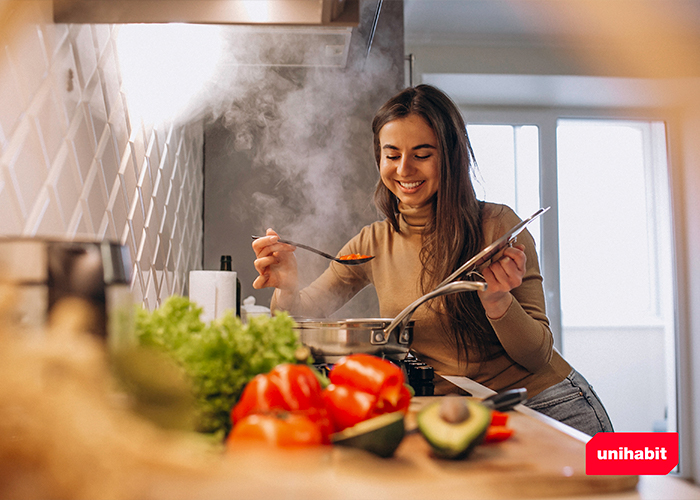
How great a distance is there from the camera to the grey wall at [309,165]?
213cm

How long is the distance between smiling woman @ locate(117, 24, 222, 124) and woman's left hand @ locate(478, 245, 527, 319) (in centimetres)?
80

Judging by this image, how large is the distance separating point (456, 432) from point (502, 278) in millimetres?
641

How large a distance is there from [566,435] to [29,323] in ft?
1.93

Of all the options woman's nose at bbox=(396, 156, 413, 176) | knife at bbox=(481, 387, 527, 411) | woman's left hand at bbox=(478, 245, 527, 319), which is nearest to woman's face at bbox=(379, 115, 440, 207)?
woman's nose at bbox=(396, 156, 413, 176)

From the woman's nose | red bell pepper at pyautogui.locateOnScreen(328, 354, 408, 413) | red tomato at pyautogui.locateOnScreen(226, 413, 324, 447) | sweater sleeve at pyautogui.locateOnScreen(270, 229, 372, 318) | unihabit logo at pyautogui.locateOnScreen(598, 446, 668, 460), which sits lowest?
unihabit logo at pyautogui.locateOnScreen(598, 446, 668, 460)

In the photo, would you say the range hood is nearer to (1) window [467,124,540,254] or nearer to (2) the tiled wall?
(2) the tiled wall

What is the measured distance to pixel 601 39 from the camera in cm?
300

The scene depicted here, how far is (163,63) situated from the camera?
4.44ft

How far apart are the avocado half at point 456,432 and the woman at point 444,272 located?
1.66 feet

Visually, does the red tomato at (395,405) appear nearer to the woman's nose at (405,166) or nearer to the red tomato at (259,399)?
the red tomato at (259,399)

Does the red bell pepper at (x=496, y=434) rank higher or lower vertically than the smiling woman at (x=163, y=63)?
lower

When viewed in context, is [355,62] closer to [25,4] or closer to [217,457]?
[25,4]

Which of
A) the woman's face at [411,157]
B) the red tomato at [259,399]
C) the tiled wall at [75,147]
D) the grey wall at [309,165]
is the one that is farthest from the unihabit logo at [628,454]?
the grey wall at [309,165]

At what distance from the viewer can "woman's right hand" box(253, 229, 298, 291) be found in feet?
4.68
